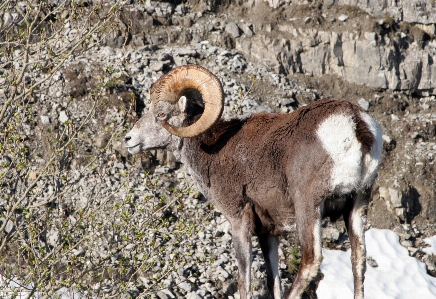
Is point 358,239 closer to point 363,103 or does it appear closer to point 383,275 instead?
point 383,275

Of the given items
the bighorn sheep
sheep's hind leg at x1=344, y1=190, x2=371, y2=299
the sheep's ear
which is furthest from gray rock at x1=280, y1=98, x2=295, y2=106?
sheep's hind leg at x1=344, y1=190, x2=371, y2=299

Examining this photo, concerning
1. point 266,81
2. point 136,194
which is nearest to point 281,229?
point 136,194

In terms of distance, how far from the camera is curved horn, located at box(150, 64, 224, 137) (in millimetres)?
8453

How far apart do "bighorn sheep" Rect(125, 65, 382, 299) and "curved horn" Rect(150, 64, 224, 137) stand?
13mm

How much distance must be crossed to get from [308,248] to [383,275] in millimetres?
6076

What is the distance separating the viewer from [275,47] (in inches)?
691

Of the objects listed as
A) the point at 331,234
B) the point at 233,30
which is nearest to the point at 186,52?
the point at 233,30

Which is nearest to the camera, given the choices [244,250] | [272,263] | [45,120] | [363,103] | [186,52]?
[244,250]

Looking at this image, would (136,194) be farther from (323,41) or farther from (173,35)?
(323,41)

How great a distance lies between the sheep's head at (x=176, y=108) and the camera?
8.48m

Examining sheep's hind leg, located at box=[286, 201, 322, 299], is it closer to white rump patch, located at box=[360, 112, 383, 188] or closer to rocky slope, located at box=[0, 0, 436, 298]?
white rump patch, located at box=[360, 112, 383, 188]

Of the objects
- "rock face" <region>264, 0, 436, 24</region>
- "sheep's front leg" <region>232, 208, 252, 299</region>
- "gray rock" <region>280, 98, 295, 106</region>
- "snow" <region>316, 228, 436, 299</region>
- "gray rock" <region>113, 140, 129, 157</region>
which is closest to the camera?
"sheep's front leg" <region>232, 208, 252, 299</region>

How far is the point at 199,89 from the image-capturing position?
28.1 ft

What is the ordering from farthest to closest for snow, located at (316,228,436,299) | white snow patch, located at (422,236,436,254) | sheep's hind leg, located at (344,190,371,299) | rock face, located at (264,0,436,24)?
rock face, located at (264,0,436,24) → white snow patch, located at (422,236,436,254) → snow, located at (316,228,436,299) → sheep's hind leg, located at (344,190,371,299)
